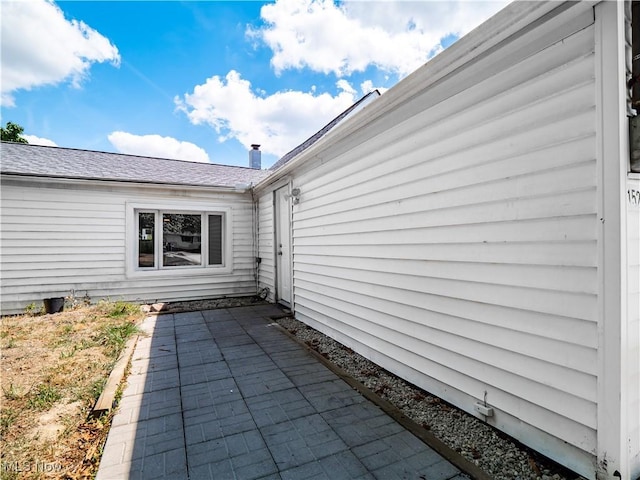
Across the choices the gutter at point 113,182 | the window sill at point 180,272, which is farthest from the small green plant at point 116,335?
the gutter at point 113,182

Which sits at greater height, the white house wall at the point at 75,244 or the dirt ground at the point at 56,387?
the white house wall at the point at 75,244

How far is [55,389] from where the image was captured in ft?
9.53

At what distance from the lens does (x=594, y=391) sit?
5.36ft

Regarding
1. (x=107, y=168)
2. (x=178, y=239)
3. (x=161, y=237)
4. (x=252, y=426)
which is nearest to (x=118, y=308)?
(x=161, y=237)

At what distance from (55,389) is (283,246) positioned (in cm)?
410

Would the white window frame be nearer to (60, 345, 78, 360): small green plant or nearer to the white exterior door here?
the white exterior door

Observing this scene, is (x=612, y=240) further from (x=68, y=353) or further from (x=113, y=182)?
(x=113, y=182)

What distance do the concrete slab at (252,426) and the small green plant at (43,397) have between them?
0.56 meters

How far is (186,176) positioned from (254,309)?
375 cm

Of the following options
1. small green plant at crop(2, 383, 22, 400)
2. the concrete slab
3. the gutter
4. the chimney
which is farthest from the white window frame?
the chimney

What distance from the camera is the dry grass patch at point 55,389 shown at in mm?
1967

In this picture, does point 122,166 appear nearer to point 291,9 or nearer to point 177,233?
point 177,233

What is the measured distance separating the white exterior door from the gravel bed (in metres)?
2.86

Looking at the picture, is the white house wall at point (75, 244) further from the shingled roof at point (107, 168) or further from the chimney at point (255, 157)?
the chimney at point (255, 157)
